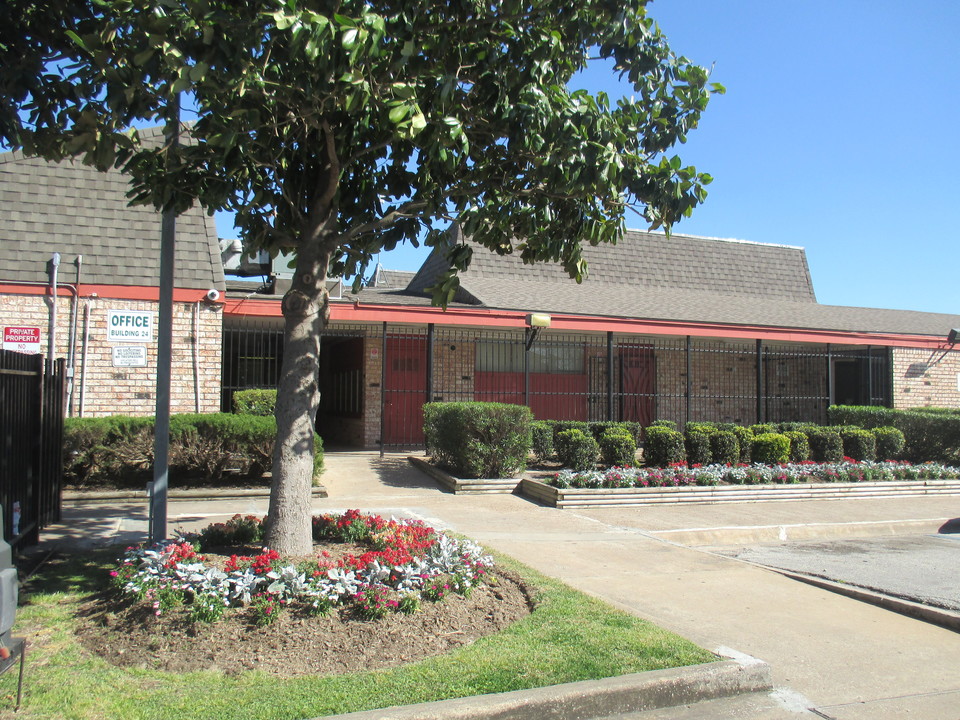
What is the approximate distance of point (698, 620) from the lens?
5.80 meters

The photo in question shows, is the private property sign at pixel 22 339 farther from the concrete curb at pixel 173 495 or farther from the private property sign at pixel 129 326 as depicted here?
the concrete curb at pixel 173 495

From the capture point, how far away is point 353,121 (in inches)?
256

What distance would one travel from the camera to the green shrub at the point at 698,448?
13969mm

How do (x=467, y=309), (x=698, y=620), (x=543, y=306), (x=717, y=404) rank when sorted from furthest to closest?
(x=717, y=404) → (x=543, y=306) → (x=467, y=309) → (x=698, y=620)

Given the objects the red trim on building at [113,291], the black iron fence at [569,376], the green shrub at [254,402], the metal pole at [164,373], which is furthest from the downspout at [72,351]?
the metal pole at [164,373]

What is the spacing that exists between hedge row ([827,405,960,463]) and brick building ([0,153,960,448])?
184cm

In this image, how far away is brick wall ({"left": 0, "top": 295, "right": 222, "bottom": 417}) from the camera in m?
12.3

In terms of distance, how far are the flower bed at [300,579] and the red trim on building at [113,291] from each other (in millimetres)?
7566

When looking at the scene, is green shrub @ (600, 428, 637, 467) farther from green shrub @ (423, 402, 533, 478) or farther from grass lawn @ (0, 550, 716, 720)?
Result: grass lawn @ (0, 550, 716, 720)

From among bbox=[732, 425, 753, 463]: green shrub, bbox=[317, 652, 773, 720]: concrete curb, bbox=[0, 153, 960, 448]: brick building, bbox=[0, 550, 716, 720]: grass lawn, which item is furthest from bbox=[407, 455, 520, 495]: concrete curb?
bbox=[317, 652, 773, 720]: concrete curb

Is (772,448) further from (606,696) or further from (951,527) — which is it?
(606,696)

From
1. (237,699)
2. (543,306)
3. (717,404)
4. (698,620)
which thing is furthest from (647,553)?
(717,404)

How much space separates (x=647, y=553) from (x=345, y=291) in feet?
34.9

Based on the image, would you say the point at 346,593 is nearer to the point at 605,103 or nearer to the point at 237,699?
the point at 237,699
